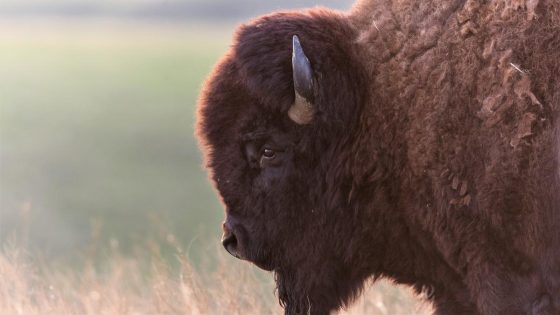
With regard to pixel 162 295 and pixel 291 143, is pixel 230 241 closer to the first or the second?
pixel 291 143

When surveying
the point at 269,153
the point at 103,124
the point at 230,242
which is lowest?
the point at 103,124

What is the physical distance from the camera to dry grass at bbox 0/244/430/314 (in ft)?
21.1

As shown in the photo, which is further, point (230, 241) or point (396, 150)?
point (230, 241)

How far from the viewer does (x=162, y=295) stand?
661cm

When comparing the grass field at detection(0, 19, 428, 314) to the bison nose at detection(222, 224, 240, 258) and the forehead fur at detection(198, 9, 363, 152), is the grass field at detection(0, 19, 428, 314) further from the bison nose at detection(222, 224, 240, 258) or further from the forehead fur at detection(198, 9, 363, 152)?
the forehead fur at detection(198, 9, 363, 152)

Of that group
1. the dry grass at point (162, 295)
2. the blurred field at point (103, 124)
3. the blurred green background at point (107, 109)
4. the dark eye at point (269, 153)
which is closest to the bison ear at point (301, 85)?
the dark eye at point (269, 153)

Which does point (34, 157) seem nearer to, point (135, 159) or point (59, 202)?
point (59, 202)

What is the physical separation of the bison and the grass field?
1.45 metres

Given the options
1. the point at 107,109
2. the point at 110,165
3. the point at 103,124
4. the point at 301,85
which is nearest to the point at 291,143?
the point at 301,85

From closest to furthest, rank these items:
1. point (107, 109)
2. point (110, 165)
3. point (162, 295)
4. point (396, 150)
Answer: point (396, 150), point (162, 295), point (110, 165), point (107, 109)

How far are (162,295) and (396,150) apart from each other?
2.37 m

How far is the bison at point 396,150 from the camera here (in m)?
4.40

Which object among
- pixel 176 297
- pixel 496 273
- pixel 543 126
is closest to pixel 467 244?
pixel 496 273

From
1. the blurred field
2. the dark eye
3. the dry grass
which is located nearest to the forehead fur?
the dark eye
